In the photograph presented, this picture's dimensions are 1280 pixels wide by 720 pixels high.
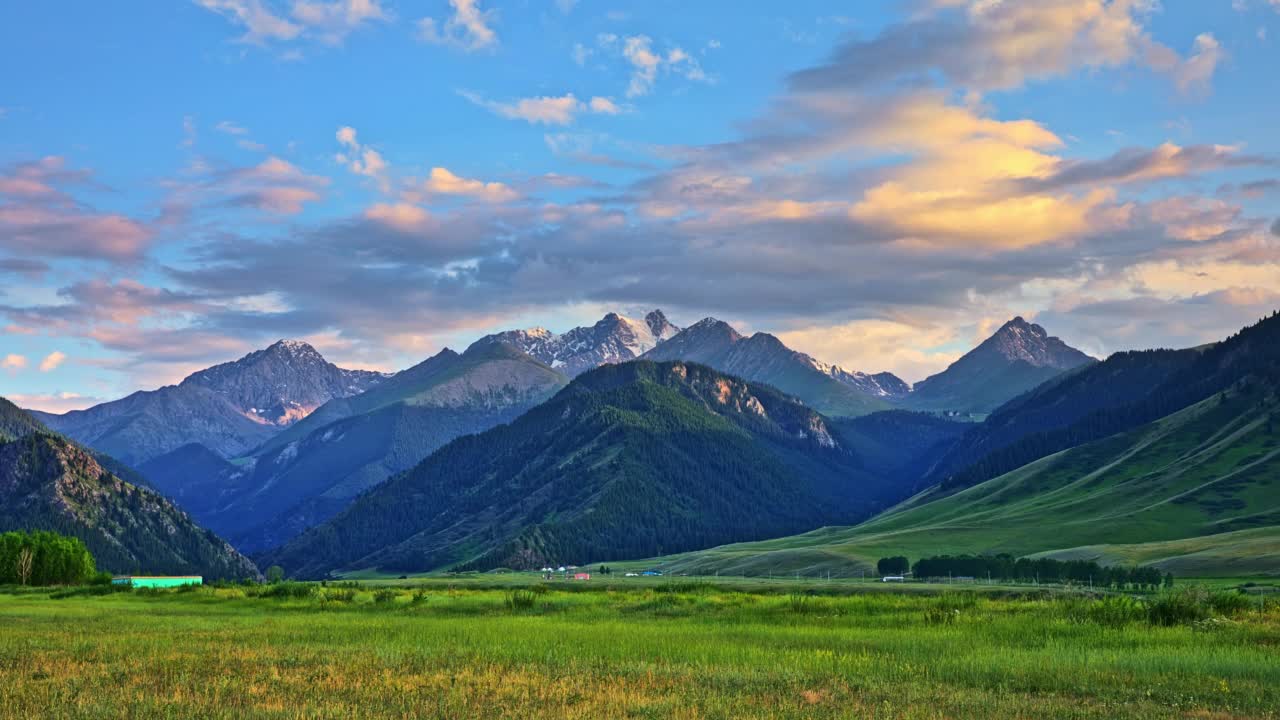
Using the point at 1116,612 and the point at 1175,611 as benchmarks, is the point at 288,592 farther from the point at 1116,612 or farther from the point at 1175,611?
the point at 1175,611

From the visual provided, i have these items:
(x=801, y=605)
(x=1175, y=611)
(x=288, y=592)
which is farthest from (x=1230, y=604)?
(x=288, y=592)

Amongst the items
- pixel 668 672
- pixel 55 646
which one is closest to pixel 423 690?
pixel 668 672

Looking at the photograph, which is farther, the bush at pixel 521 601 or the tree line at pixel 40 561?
the tree line at pixel 40 561

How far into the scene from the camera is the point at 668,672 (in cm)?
4000

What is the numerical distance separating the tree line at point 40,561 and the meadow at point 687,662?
12836 cm

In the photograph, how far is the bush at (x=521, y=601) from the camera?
78938 millimetres

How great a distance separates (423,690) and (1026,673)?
65.8 ft

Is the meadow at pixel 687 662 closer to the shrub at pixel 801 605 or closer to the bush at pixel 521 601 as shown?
the shrub at pixel 801 605

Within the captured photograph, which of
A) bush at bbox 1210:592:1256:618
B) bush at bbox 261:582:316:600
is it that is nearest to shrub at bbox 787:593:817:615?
bush at bbox 1210:592:1256:618

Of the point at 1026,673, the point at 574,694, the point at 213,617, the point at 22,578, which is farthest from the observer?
the point at 22,578

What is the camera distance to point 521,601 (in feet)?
264

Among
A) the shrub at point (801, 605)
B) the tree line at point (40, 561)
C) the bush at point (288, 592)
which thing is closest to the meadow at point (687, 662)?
the shrub at point (801, 605)

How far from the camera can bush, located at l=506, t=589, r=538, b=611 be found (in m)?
78.9

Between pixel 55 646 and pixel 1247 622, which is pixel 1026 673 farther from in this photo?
pixel 55 646
